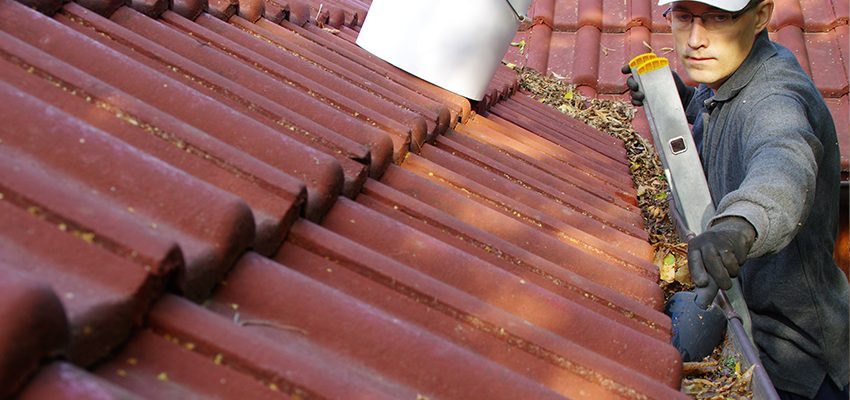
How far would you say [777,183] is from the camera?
7.46 feet

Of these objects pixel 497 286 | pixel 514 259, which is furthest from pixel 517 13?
pixel 497 286

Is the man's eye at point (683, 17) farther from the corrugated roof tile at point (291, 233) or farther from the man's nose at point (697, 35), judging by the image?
the corrugated roof tile at point (291, 233)

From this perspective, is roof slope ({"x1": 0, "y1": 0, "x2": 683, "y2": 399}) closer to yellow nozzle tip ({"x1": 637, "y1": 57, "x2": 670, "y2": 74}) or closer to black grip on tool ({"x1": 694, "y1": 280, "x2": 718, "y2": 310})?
black grip on tool ({"x1": 694, "y1": 280, "x2": 718, "y2": 310})

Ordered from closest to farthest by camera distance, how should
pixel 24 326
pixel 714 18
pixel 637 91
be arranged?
pixel 24 326, pixel 714 18, pixel 637 91

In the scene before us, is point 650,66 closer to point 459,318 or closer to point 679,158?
point 679,158

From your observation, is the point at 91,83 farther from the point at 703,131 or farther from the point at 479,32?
the point at 703,131

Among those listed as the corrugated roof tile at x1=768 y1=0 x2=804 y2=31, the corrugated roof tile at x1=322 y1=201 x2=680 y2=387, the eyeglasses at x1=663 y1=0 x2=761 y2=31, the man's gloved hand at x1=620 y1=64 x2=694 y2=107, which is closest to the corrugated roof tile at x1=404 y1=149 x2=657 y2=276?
the corrugated roof tile at x1=322 y1=201 x2=680 y2=387

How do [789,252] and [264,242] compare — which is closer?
[264,242]

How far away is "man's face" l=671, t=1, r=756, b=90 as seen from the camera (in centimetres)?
320

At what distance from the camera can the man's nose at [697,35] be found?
3.22 m

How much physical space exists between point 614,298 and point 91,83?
1099 millimetres

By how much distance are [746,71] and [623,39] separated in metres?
2.60

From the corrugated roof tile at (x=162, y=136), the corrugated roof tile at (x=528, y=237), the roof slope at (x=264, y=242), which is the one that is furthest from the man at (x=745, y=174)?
the corrugated roof tile at (x=162, y=136)

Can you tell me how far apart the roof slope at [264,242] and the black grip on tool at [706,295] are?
0.18 meters
